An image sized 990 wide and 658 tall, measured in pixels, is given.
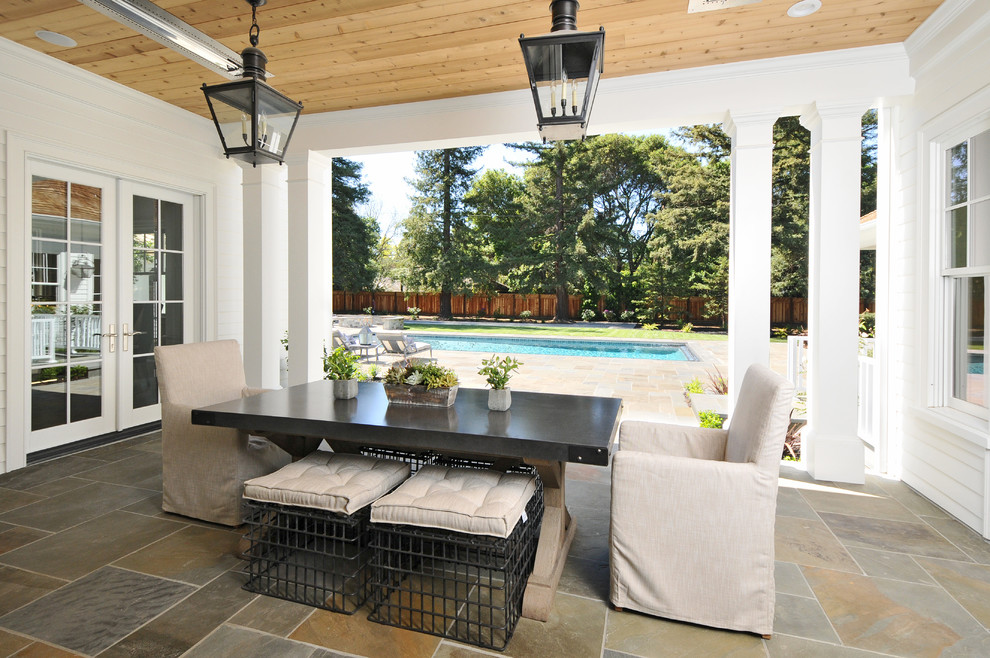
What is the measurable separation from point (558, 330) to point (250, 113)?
13.0m

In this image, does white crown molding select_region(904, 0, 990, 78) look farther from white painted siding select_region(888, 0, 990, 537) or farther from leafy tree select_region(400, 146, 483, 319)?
leafy tree select_region(400, 146, 483, 319)

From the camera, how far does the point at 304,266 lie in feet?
15.6

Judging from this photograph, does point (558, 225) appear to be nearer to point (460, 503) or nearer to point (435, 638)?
point (460, 503)

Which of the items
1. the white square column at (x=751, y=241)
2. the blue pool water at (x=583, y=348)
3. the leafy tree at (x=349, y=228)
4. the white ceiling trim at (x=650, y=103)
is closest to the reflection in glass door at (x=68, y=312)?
the white ceiling trim at (x=650, y=103)

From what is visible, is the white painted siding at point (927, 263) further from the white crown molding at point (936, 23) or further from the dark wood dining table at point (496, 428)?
the dark wood dining table at point (496, 428)

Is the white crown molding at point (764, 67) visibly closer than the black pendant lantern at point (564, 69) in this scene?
No

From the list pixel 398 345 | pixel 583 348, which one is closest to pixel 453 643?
pixel 398 345

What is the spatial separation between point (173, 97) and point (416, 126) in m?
1.97

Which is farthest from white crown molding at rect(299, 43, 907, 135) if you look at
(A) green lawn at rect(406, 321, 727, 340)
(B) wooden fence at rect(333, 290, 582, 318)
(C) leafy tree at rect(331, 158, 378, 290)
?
(B) wooden fence at rect(333, 290, 582, 318)

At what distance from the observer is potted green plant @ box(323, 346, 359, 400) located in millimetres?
2672

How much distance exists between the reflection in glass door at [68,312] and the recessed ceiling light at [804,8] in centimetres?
483

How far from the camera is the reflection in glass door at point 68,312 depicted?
386 centimetres

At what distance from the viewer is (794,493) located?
332cm

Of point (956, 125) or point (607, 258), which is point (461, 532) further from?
point (607, 258)
